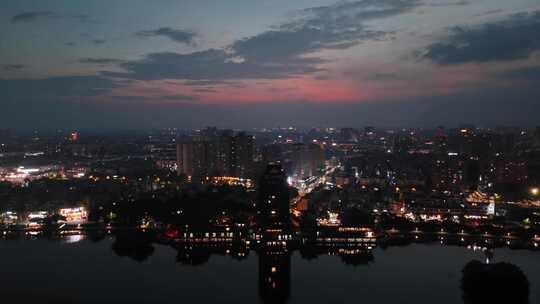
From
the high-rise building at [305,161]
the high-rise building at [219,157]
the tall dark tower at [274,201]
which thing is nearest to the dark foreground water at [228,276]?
the tall dark tower at [274,201]

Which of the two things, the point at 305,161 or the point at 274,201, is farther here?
the point at 305,161

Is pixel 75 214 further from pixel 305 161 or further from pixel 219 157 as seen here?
pixel 305 161

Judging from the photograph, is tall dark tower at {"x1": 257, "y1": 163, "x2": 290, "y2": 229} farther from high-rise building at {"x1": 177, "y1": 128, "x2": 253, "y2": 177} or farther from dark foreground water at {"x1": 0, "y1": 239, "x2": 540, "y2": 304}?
high-rise building at {"x1": 177, "y1": 128, "x2": 253, "y2": 177}

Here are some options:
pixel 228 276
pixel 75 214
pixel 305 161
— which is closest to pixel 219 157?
pixel 305 161

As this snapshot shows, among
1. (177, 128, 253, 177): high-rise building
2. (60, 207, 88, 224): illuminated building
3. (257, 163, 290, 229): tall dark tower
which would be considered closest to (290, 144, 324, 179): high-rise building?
(177, 128, 253, 177): high-rise building

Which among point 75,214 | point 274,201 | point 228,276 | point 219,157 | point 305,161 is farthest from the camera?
point 305,161

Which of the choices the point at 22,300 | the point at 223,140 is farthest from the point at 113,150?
the point at 22,300
